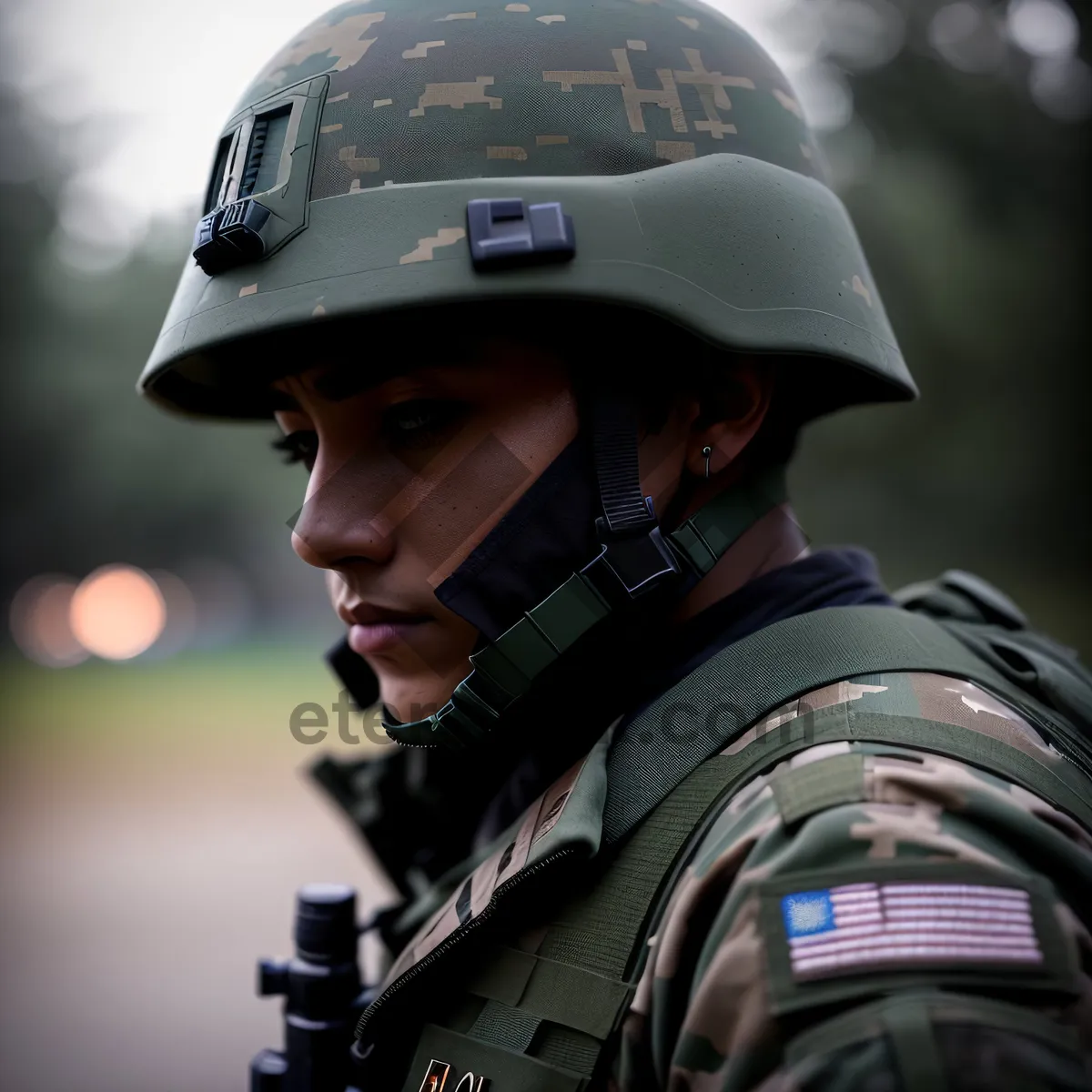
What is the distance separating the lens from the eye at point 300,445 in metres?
1.95

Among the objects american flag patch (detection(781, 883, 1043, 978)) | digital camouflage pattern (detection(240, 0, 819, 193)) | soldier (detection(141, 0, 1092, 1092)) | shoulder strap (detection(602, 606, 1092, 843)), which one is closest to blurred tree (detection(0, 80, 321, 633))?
digital camouflage pattern (detection(240, 0, 819, 193))

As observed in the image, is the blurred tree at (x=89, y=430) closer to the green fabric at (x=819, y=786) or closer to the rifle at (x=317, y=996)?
the rifle at (x=317, y=996)

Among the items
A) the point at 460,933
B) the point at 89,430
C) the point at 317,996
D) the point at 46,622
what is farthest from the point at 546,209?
the point at 46,622

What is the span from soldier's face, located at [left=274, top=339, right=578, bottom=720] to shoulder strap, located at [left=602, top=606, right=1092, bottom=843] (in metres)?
0.35

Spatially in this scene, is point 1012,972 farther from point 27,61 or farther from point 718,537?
point 27,61

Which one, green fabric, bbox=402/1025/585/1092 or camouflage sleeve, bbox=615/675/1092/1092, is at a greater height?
camouflage sleeve, bbox=615/675/1092/1092

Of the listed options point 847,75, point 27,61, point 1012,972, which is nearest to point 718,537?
point 1012,972

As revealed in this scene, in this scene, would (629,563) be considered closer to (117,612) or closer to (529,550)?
(529,550)

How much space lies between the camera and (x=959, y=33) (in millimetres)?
8773

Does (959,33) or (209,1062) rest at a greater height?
(959,33)

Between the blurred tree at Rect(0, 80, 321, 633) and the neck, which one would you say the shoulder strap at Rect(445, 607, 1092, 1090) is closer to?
the neck

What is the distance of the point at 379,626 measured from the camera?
1781 mm

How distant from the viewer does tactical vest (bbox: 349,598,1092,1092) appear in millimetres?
1342

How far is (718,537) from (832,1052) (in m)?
0.89
